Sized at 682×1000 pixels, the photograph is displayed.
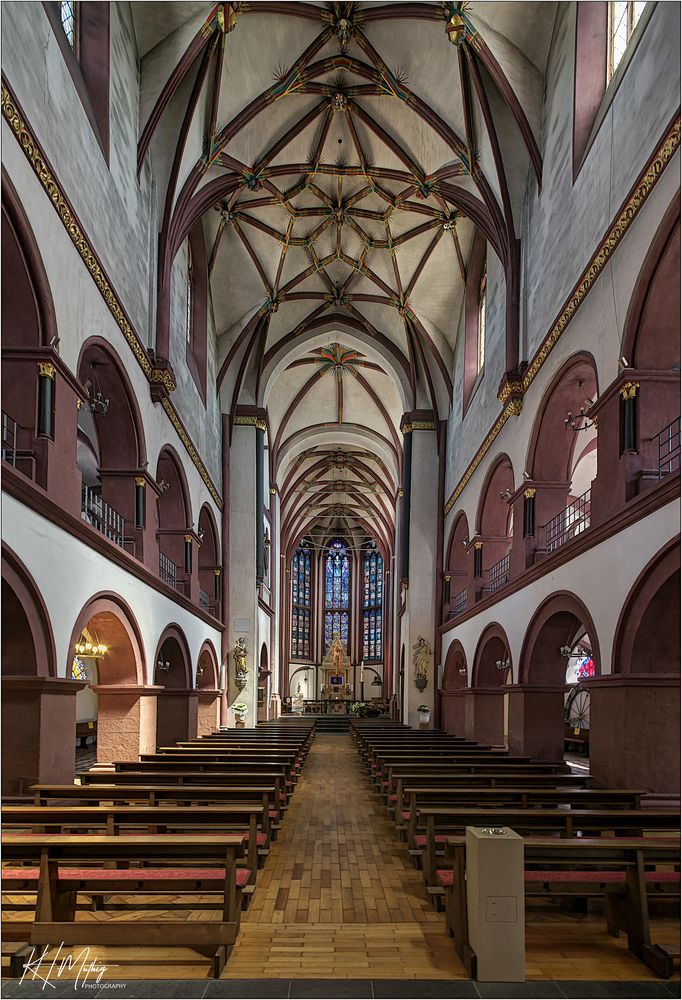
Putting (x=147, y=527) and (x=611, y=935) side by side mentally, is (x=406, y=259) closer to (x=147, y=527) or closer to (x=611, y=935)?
(x=147, y=527)

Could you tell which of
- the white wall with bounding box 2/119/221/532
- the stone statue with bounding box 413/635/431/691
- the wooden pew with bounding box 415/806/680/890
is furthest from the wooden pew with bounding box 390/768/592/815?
the stone statue with bounding box 413/635/431/691

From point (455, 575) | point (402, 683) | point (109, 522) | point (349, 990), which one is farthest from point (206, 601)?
point (349, 990)

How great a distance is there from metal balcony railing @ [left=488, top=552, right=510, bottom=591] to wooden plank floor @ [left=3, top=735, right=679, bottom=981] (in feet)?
35.1

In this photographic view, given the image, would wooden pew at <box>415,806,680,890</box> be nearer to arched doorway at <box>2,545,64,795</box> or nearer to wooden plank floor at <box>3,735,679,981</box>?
wooden plank floor at <box>3,735,679,981</box>

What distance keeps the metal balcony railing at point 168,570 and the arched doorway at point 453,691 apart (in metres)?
9.30

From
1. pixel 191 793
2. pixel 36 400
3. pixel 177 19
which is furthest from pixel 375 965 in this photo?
pixel 177 19

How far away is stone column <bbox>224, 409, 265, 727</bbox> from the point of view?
2908 centimetres

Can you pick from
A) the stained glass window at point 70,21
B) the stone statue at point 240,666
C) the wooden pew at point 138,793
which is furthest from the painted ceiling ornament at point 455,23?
the stone statue at point 240,666

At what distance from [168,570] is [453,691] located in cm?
1041

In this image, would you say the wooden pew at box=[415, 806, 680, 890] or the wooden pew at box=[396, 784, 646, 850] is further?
the wooden pew at box=[396, 784, 646, 850]

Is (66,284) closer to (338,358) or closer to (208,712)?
(208,712)

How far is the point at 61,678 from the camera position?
34.7 feet

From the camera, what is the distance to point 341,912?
728cm

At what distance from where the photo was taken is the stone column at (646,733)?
10562 mm
